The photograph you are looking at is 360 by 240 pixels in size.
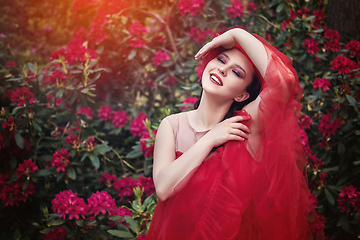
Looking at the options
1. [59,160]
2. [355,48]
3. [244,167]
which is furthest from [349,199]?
[59,160]

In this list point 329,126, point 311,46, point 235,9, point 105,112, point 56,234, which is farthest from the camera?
point 105,112

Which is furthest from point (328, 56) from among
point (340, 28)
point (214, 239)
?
point (214, 239)

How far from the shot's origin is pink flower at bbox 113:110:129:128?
8.00 ft

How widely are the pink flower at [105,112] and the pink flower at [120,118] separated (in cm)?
6

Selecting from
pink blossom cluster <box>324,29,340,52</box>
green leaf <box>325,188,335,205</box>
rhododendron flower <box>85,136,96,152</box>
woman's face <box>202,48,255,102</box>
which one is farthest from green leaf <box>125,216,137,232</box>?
pink blossom cluster <box>324,29,340,52</box>

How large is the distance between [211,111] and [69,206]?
100cm

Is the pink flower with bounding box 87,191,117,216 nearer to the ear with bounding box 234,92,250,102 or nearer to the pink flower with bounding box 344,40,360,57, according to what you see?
the ear with bounding box 234,92,250,102

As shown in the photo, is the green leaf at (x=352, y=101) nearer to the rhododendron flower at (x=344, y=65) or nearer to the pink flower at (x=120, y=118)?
the rhododendron flower at (x=344, y=65)

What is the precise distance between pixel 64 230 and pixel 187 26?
2.02 metres

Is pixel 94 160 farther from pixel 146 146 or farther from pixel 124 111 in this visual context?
pixel 124 111

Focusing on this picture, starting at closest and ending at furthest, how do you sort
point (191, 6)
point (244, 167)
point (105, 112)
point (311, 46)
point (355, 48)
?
1. point (244, 167)
2. point (355, 48)
3. point (311, 46)
4. point (191, 6)
5. point (105, 112)

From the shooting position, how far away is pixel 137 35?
7.62 ft

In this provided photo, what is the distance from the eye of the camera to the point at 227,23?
2582 millimetres

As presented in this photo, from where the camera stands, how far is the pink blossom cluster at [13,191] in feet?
5.72
